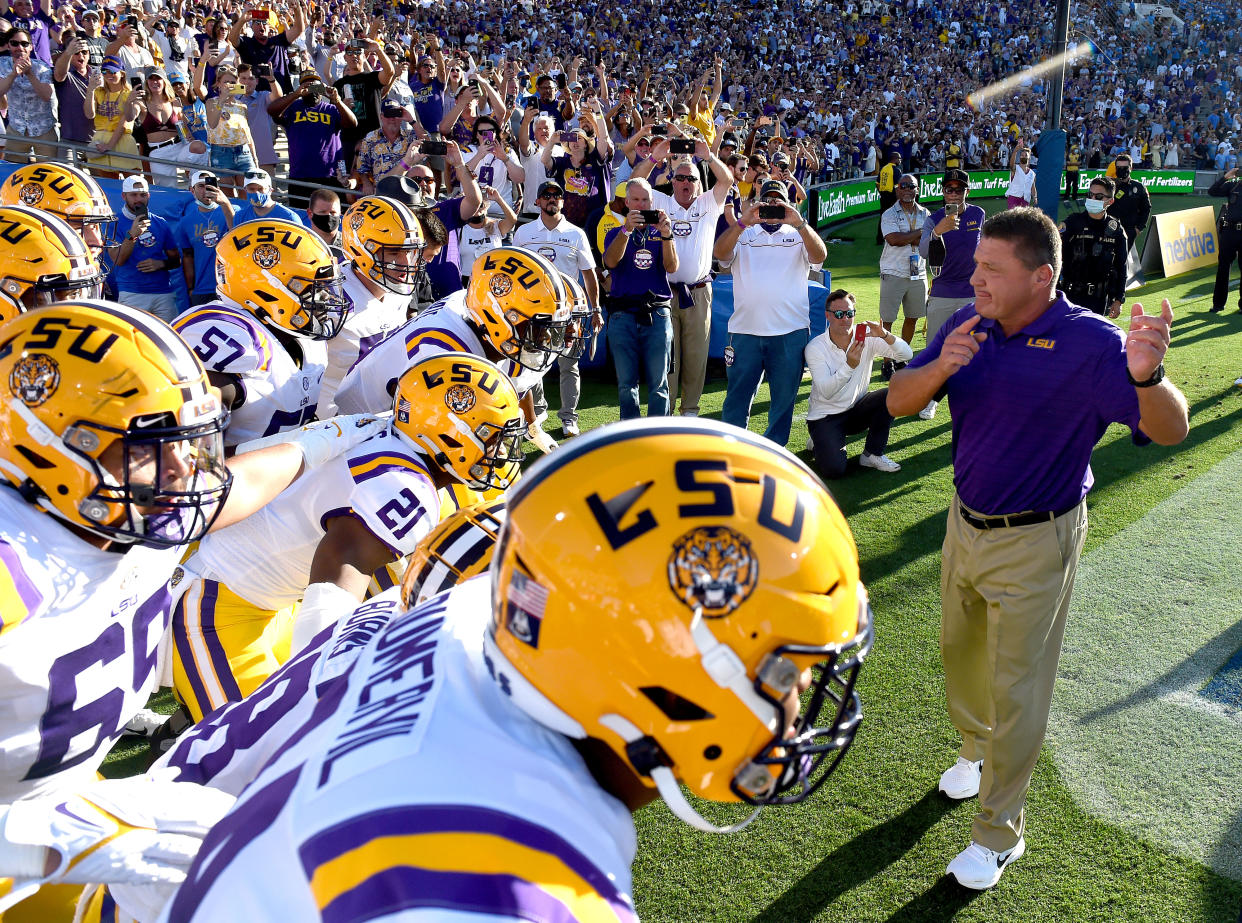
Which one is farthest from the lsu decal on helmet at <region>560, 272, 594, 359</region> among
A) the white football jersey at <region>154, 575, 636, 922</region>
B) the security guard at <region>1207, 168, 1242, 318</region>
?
the security guard at <region>1207, 168, 1242, 318</region>

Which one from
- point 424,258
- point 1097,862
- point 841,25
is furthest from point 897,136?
point 1097,862

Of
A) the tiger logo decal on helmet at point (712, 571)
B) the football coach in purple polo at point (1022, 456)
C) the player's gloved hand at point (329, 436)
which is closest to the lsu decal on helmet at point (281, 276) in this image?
the player's gloved hand at point (329, 436)

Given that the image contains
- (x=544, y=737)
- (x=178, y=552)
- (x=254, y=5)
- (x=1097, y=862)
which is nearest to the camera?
(x=544, y=737)

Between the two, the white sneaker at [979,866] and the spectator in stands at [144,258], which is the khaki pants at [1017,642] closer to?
the white sneaker at [979,866]

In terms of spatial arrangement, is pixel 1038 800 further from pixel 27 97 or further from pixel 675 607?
pixel 27 97

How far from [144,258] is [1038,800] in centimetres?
738

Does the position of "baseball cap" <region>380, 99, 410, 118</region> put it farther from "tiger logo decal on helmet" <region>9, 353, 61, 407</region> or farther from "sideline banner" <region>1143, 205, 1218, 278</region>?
"sideline banner" <region>1143, 205, 1218, 278</region>

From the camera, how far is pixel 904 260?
9641 mm

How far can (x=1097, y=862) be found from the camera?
3.47 meters

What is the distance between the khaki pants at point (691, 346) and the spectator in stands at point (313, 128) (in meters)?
4.64

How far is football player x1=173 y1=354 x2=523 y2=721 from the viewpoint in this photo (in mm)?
3301

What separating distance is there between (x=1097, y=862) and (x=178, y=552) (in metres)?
3.37

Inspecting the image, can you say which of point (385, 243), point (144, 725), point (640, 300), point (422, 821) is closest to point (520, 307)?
point (385, 243)

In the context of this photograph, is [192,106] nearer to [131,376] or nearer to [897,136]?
[131,376]
